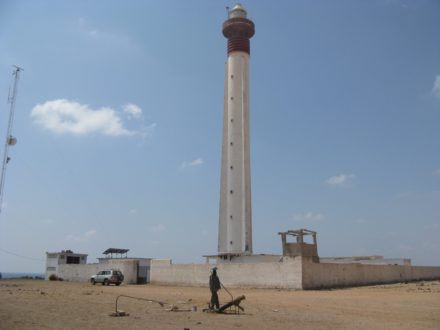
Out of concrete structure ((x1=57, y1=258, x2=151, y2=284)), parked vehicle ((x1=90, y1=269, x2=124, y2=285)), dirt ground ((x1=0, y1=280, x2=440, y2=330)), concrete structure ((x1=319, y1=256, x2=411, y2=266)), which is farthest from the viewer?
concrete structure ((x1=319, y1=256, x2=411, y2=266))

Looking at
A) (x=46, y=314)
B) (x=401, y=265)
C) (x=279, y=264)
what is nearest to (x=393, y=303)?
(x=279, y=264)

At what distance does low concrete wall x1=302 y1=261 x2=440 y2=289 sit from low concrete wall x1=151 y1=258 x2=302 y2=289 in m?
1.12

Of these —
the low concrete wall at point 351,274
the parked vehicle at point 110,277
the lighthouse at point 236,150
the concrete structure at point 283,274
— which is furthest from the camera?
the lighthouse at point 236,150

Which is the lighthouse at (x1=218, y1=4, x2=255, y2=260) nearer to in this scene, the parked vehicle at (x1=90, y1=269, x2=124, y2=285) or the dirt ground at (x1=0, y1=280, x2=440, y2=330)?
the parked vehicle at (x1=90, y1=269, x2=124, y2=285)

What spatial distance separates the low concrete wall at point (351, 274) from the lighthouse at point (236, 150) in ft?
35.3

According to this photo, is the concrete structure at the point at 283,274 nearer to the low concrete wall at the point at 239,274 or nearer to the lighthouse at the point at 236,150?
the low concrete wall at the point at 239,274

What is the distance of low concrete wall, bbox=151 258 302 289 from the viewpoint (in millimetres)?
33062

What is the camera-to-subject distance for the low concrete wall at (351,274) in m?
33.4

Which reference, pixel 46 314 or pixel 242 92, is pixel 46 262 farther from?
pixel 46 314

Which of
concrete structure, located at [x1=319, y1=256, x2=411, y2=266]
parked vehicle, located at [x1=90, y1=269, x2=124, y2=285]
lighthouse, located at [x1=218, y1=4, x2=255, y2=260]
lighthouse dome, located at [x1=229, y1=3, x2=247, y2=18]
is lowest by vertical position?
parked vehicle, located at [x1=90, y1=269, x2=124, y2=285]

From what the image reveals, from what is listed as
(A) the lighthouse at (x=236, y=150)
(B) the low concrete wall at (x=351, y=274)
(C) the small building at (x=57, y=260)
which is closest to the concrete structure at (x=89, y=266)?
(C) the small building at (x=57, y=260)

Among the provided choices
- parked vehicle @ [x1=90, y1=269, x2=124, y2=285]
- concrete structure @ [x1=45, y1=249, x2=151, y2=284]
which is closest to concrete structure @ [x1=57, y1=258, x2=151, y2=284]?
concrete structure @ [x1=45, y1=249, x2=151, y2=284]

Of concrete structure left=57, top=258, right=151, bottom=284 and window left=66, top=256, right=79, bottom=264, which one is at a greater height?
window left=66, top=256, right=79, bottom=264

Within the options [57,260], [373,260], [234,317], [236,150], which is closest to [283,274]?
[236,150]
